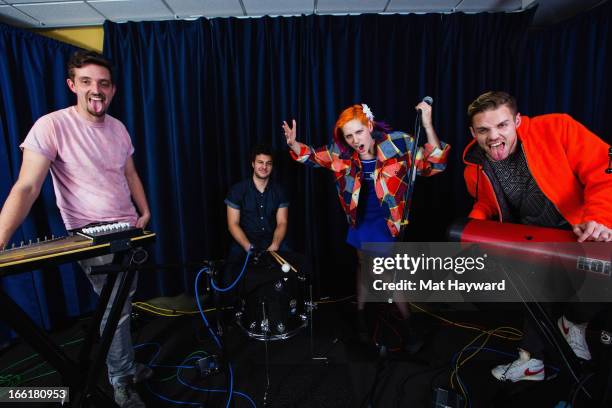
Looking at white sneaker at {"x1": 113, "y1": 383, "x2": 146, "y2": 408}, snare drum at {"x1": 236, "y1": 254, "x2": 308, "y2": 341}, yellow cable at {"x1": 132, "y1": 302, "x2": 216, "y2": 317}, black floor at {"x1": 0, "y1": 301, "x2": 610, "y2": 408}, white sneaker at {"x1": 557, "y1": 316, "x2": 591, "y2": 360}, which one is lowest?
black floor at {"x1": 0, "y1": 301, "x2": 610, "y2": 408}

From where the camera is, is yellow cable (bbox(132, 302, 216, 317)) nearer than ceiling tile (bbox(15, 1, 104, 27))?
No

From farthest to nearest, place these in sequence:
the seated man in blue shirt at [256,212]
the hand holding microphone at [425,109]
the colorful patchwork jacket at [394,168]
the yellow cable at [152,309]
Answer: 1. the yellow cable at [152,309]
2. the seated man in blue shirt at [256,212]
3. the colorful patchwork jacket at [394,168]
4. the hand holding microphone at [425,109]

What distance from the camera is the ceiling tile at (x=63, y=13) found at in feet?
7.55

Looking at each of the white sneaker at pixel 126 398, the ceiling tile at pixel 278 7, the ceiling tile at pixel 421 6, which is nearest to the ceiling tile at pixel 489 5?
the ceiling tile at pixel 421 6

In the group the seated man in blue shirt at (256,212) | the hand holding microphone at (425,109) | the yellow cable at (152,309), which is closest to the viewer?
the hand holding microphone at (425,109)

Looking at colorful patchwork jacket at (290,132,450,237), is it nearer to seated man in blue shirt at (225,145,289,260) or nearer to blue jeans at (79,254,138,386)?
seated man in blue shirt at (225,145,289,260)

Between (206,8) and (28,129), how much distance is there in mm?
1677

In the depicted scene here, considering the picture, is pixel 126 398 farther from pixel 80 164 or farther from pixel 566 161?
pixel 566 161

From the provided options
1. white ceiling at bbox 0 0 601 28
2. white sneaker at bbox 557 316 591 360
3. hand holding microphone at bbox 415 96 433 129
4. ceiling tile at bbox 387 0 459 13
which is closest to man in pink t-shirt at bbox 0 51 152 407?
white ceiling at bbox 0 0 601 28

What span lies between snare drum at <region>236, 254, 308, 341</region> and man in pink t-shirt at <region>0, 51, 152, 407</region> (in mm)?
651

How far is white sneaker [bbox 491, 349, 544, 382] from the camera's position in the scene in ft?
5.59

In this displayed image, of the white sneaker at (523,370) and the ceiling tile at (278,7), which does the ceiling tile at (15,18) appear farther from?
the white sneaker at (523,370)

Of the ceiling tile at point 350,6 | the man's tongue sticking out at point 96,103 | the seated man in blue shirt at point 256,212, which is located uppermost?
the ceiling tile at point 350,6

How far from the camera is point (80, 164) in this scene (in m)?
1.55
